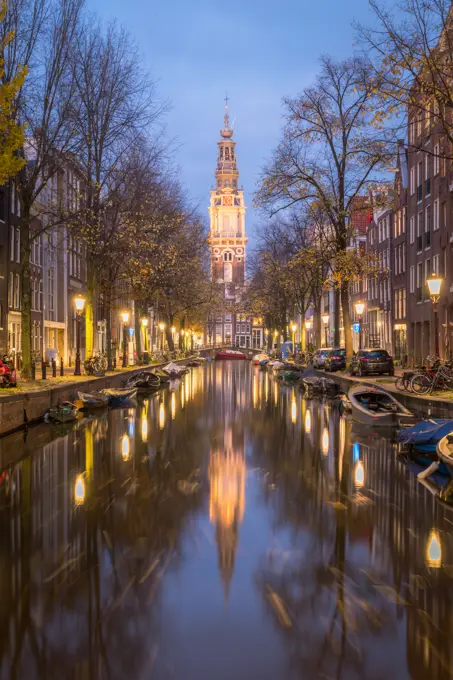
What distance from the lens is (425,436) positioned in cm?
1667

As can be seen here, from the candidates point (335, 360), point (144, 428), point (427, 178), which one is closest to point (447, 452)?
point (144, 428)

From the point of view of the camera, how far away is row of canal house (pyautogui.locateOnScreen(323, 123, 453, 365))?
4831 centimetres

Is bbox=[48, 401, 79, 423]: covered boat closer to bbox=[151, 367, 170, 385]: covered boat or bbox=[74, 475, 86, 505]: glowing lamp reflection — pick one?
bbox=[74, 475, 86, 505]: glowing lamp reflection

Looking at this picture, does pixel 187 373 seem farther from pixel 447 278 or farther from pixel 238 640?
pixel 238 640

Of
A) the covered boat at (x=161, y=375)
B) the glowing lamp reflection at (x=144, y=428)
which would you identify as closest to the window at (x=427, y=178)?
the covered boat at (x=161, y=375)

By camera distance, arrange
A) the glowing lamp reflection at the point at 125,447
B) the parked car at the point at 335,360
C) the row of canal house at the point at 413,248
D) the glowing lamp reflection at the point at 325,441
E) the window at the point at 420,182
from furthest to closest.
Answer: the window at the point at 420,182
the parked car at the point at 335,360
the row of canal house at the point at 413,248
the glowing lamp reflection at the point at 325,441
the glowing lamp reflection at the point at 125,447

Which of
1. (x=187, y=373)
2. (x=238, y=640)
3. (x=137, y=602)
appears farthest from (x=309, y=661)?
(x=187, y=373)

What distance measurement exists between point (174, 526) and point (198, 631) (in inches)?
141

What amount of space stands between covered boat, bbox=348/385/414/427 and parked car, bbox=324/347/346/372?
27.1 m

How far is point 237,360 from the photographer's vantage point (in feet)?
410

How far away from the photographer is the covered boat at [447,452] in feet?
42.6

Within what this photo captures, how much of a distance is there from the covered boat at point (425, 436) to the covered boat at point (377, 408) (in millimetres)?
5565

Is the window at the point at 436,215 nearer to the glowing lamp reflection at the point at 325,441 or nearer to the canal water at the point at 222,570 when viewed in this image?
the glowing lamp reflection at the point at 325,441

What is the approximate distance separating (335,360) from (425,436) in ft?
119
